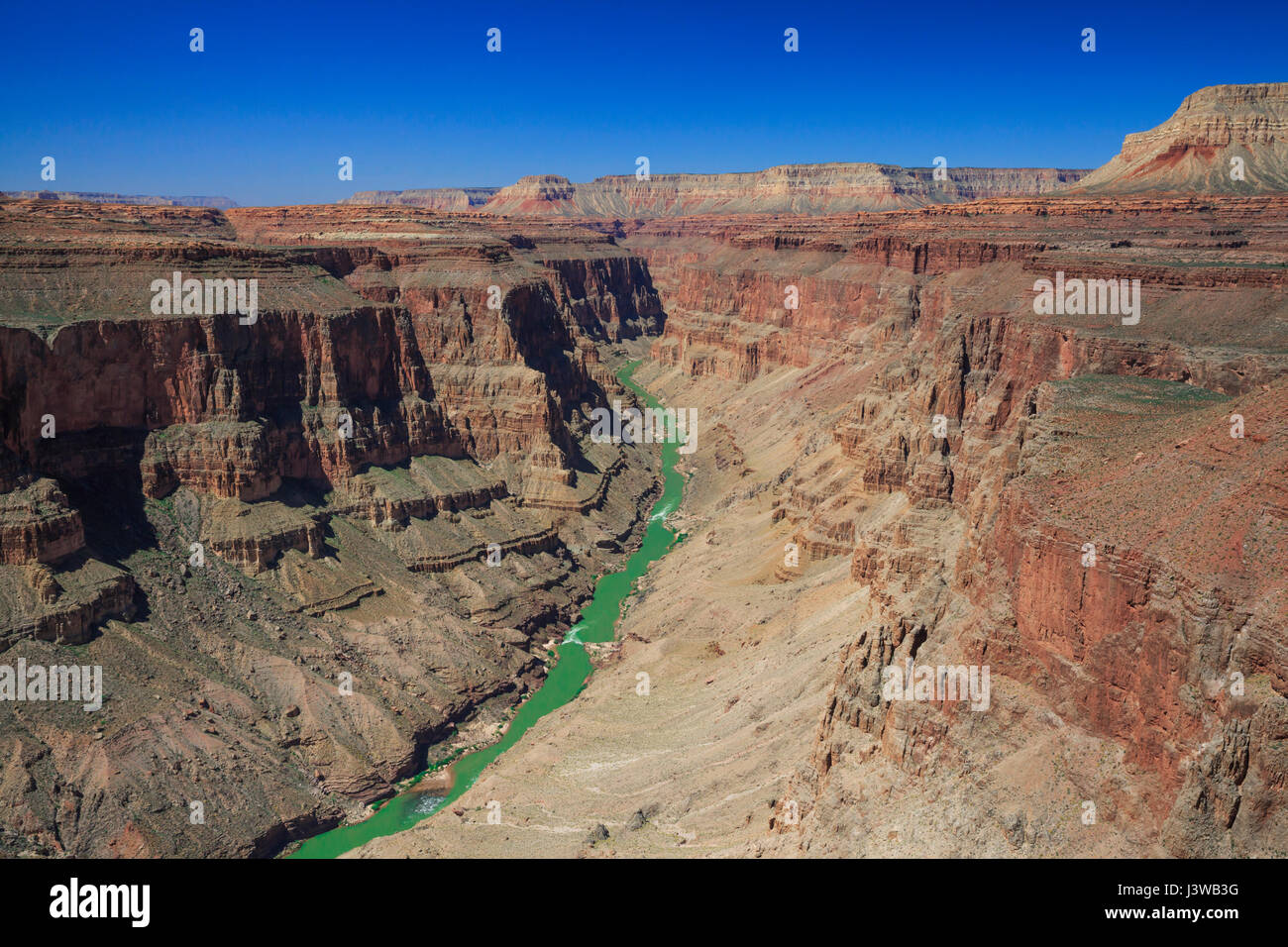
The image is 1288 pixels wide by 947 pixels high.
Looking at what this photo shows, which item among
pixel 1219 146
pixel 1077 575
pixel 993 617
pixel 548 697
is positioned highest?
pixel 1219 146

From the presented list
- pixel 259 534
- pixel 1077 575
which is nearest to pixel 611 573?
pixel 259 534

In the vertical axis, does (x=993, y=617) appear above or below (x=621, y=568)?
above

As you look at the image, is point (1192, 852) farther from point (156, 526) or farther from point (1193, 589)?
point (156, 526)

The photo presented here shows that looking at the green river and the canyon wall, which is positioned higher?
the canyon wall

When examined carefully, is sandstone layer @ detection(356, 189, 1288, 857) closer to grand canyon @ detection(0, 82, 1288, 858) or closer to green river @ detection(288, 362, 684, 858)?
grand canyon @ detection(0, 82, 1288, 858)

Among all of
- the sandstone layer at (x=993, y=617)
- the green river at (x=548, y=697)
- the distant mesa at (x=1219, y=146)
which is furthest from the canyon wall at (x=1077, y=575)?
the distant mesa at (x=1219, y=146)

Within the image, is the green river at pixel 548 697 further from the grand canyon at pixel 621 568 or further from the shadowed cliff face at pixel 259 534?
the shadowed cliff face at pixel 259 534

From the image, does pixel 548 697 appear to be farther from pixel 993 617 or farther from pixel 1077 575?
pixel 1077 575

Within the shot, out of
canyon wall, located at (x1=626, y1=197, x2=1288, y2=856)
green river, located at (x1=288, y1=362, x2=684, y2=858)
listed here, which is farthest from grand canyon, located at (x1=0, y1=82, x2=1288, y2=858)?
green river, located at (x1=288, y1=362, x2=684, y2=858)
